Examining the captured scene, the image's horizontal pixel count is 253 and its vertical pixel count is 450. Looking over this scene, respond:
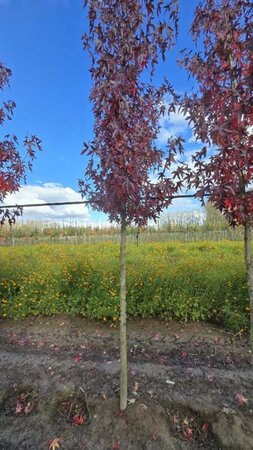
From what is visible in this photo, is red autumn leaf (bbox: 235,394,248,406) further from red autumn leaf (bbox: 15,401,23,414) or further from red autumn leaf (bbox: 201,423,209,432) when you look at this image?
red autumn leaf (bbox: 15,401,23,414)

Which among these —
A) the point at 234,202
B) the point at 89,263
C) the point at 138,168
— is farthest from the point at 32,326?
the point at 234,202

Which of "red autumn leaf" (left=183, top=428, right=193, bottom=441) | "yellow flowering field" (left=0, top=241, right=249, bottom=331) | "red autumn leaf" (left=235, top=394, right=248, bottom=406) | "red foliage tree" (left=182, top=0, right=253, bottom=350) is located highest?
"red foliage tree" (left=182, top=0, right=253, bottom=350)

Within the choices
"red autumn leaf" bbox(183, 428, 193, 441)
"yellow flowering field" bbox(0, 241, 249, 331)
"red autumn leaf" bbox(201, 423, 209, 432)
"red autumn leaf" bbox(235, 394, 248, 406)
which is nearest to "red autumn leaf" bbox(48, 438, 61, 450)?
"red autumn leaf" bbox(183, 428, 193, 441)

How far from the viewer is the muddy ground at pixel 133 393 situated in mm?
2400

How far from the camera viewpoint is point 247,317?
4.39 m

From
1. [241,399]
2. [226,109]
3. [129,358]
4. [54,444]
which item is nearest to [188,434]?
[241,399]

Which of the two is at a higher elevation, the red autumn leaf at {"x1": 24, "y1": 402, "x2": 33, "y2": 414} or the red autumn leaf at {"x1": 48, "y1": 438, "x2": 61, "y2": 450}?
the red autumn leaf at {"x1": 24, "y1": 402, "x2": 33, "y2": 414}

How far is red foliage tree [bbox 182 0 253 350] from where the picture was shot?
2.26 meters

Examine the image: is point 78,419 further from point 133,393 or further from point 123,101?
point 123,101

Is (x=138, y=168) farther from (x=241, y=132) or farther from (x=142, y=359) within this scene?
(x=142, y=359)

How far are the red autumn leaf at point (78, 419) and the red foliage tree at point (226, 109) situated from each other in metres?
1.70

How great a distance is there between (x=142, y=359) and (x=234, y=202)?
2.27m

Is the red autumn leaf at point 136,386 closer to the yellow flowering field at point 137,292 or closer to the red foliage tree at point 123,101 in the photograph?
the red foliage tree at point 123,101

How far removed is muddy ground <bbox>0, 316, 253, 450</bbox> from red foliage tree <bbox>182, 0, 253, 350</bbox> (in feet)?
3.37
